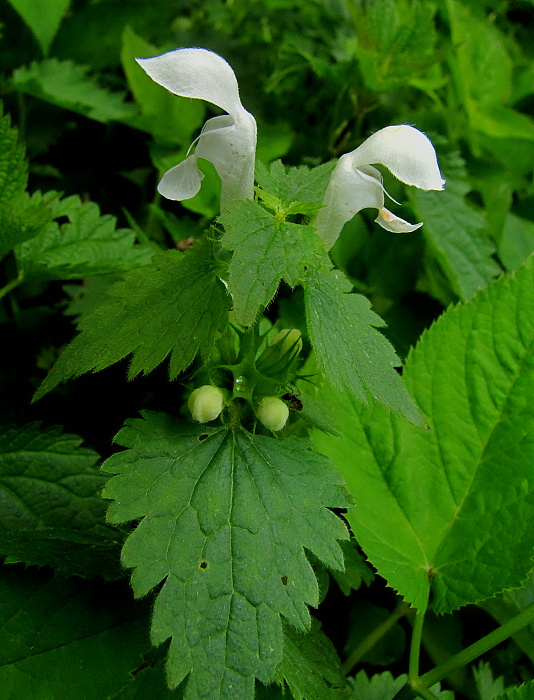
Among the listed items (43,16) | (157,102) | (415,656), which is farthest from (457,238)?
(43,16)

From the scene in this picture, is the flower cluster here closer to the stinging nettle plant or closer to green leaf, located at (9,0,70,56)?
the stinging nettle plant

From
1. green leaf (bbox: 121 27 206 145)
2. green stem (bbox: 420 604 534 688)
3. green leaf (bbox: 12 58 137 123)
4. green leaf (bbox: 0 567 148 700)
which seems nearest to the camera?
green leaf (bbox: 0 567 148 700)

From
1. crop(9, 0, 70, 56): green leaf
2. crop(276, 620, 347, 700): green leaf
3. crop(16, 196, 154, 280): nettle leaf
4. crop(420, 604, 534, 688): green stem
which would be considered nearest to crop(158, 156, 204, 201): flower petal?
crop(16, 196, 154, 280): nettle leaf

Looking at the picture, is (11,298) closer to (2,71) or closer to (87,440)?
(87,440)

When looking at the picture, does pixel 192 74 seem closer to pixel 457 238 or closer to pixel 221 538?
pixel 221 538

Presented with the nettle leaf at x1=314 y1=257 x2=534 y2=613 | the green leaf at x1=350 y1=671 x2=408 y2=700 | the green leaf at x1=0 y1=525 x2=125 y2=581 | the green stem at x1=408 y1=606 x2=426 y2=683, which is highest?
the nettle leaf at x1=314 y1=257 x2=534 y2=613

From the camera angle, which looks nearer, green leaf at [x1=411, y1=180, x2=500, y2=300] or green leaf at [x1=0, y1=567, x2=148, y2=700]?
green leaf at [x1=0, y1=567, x2=148, y2=700]

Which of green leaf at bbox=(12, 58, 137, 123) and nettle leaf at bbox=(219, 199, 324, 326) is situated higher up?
nettle leaf at bbox=(219, 199, 324, 326)

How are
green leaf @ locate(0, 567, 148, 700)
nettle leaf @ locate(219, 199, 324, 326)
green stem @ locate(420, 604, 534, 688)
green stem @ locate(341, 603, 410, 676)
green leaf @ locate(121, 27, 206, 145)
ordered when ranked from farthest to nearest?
green leaf @ locate(121, 27, 206, 145) < green stem @ locate(341, 603, 410, 676) < green stem @ locate(420, 604, 534, 688) < green leaf @ locate(0, 567, 148, 700) < nettle leaf @ locate(219, 199, 324, 326)
